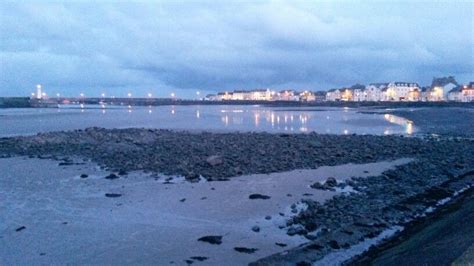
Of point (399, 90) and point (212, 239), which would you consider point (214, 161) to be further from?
point (399, 90)

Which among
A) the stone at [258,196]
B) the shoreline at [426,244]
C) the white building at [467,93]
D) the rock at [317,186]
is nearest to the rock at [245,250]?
the shoreline at [426,244]

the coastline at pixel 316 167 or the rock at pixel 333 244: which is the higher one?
the coastline at pixel 316 167

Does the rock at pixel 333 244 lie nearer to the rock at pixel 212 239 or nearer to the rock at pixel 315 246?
the rock at pixel 315 246

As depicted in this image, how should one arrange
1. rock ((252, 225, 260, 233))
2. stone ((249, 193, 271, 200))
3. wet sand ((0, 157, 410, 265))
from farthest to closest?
stone ((249, 193, 271, 200))
rock ((252, 225, 260, 233))
wet sand ((0, 157, 410, 265))

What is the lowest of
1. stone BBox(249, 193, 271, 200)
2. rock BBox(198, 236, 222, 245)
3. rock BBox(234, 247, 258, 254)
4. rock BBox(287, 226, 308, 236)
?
rock BBox(234, 247, 258, 254)

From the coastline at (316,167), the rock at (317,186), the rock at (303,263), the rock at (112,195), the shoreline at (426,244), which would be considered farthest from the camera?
the rock at (317,186)

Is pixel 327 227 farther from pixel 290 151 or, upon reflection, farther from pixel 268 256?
pixel 290 151

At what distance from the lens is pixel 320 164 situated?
2625 centimetres

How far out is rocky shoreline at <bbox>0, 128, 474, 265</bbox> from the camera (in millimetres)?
13602

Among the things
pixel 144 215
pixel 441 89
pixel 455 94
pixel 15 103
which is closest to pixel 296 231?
pixel 144 215

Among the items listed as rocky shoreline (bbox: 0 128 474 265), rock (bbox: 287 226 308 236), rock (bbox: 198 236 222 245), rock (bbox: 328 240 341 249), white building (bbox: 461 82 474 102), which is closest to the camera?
rock (bbox: 328 240 341 249)

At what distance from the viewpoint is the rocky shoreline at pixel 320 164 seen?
13602 millimetres

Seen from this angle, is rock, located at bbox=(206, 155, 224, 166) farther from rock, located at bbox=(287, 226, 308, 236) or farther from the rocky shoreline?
rock, located at bbox=(287, 226, 308, 236)

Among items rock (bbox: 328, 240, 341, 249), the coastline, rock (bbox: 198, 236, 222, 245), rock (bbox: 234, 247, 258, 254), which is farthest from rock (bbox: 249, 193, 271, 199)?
rock (bbox: 328, 240, 341, 249)
